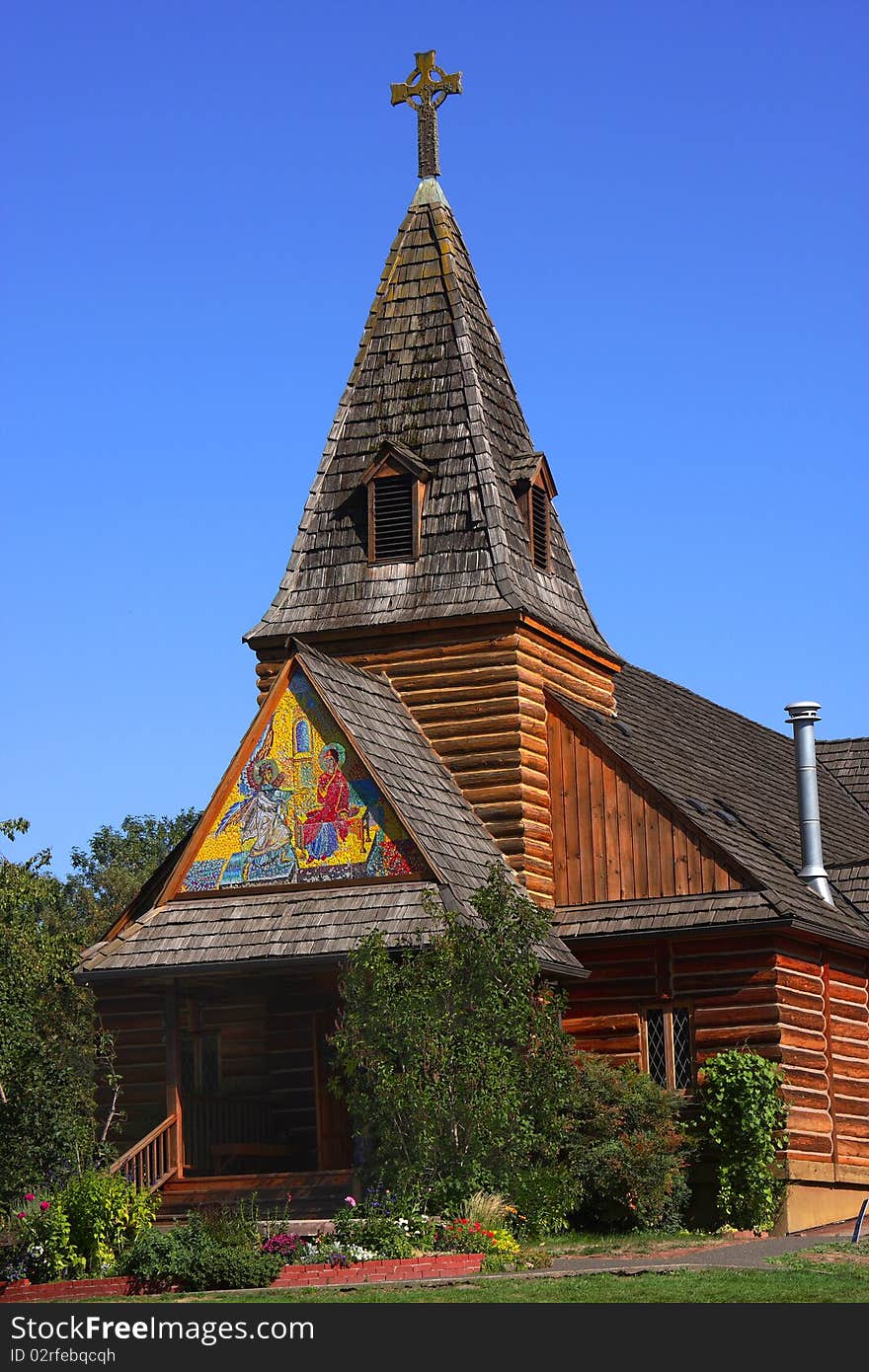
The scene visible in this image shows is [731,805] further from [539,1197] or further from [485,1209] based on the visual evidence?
[485,1209]

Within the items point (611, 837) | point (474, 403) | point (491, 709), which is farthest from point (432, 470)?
point (611, 837)

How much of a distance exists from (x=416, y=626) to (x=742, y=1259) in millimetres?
12110

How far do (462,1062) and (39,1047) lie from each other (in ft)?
19.0

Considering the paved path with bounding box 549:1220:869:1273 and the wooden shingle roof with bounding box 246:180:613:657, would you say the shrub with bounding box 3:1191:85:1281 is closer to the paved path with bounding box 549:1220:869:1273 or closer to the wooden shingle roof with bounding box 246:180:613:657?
the paved path with bounding box 549:1220:869:1273

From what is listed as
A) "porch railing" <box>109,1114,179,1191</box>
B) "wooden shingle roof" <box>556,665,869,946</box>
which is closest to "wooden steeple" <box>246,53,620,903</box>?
"wooden shingle roof" <box>556,665,869,946</box>

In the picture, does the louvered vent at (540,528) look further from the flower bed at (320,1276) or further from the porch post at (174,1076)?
the flower bed at (320,1276)

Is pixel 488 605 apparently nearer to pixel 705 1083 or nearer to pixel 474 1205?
pixel 705 1083

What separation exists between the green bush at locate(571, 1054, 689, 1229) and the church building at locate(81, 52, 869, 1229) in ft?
5.42

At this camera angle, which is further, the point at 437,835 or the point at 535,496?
the point at 535,496

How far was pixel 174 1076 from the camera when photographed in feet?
91.8

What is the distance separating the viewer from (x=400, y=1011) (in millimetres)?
24781

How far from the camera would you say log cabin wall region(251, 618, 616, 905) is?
31.0 metres

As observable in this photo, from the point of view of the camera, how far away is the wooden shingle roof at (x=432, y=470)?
3231 cm
